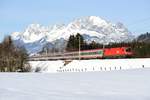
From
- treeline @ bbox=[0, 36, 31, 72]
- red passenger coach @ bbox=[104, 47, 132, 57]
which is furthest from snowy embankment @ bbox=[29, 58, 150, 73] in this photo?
treeline @ bbox=[0, 36, 31, 72]

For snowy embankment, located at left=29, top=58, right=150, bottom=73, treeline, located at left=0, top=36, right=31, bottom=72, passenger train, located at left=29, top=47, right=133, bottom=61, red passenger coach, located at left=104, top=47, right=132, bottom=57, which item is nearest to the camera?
snowy embankment, located at left=29, top=58, right=150, bottom=73

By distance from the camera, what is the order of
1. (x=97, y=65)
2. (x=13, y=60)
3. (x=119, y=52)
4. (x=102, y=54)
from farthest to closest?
1. (x=102, y=54)
2. (x=119, y=52)
3. (x=97, y=65)
4. (x=13, y=60)

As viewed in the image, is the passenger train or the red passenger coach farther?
the passenger train

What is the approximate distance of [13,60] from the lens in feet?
227

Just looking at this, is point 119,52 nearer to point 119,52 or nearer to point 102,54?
point 119,52

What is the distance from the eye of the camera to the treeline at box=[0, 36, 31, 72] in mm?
68275

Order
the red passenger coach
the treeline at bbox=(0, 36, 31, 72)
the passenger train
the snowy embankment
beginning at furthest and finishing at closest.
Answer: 1. the passenger train
2. the red passenger coach
3. the treeline at bbox=(0, 36, 31, 72)
4. the snowy embankment

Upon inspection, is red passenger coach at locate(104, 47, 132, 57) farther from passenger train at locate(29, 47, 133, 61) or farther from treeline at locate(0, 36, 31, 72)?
treeline at locate(0, 36, 31, 72)

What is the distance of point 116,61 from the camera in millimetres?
69062

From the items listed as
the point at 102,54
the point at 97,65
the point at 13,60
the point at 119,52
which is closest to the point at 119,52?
the point at 119,52

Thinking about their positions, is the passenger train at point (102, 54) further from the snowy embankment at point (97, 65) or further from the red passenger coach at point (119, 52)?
the snowy embankment at point (97, 65)

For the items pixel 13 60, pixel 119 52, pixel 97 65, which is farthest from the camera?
pixel 119 52

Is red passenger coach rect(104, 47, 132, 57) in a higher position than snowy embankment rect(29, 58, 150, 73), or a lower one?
higher

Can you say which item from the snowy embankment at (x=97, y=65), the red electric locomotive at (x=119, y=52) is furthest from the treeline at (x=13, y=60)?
the red electric locomotive at (x=119, y=52)
